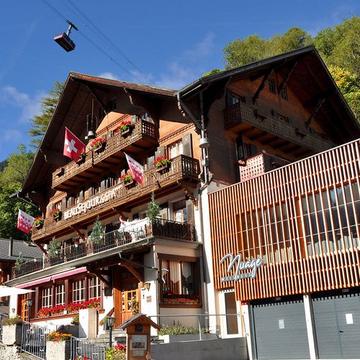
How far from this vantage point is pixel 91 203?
29.5 metres

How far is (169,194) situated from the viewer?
83.1ft

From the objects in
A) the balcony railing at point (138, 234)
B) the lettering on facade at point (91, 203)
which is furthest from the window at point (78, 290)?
the lettering on facade at point (91, 203)

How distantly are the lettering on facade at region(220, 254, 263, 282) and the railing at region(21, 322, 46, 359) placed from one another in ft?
25.6

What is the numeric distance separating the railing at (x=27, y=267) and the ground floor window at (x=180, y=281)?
44.0 feet

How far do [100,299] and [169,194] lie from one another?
21.8 feet

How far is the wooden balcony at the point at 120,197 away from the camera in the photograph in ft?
78.3

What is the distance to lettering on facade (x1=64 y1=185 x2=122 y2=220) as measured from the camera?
91.2 feet

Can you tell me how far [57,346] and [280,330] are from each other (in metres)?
8.41

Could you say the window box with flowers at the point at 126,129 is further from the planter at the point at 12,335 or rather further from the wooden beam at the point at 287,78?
the planter at the point at 12,335

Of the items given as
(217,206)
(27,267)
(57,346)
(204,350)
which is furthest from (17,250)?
(204,350)

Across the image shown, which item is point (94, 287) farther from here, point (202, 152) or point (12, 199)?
point (12, 199)

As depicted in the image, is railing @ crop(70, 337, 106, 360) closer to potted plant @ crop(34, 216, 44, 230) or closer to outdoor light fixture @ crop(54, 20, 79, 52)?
outdoor light fixture @ crop(54, 20, 79, 52)

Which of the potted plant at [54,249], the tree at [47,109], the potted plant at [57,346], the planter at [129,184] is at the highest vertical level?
the tree at [47,109]

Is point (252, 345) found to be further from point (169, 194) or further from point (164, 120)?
point (164, 120)
